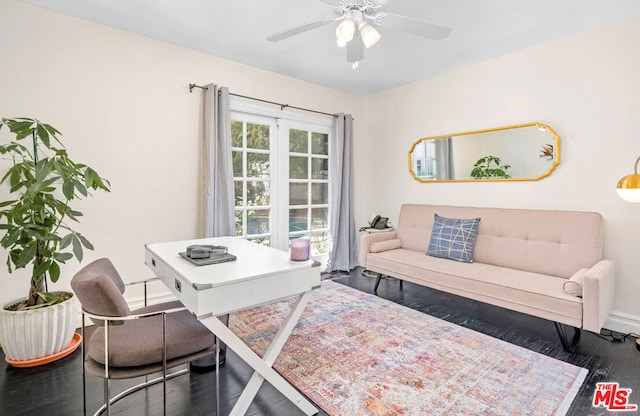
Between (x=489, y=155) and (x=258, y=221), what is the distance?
106 inches

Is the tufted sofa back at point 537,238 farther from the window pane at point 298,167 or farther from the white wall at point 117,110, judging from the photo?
the white wall at point 117,110

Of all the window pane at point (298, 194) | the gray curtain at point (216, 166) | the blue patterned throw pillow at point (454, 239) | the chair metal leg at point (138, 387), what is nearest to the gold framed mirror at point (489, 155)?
the blue patterned throw pillow at point (454, 239)

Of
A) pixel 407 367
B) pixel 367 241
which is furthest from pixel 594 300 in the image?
pixel 367 241

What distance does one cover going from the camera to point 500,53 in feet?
10.7

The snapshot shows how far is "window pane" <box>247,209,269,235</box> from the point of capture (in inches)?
150

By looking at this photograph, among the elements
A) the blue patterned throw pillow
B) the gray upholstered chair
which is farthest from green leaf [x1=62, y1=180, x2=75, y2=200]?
the blue patterned throw pillow

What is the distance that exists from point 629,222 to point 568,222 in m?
0.41

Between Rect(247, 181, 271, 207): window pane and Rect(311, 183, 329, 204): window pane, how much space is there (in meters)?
0.71

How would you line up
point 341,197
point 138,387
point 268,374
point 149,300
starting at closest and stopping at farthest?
point 268,374 < point 138,387 < point 149,300 < point 341,197

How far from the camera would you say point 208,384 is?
6.37ft

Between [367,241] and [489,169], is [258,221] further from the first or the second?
[489,169]

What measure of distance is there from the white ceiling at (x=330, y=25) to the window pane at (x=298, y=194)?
4.67 ft

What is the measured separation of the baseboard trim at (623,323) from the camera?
2594 millimetres

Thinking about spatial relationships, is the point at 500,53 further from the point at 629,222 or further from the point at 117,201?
the point at 117,201
